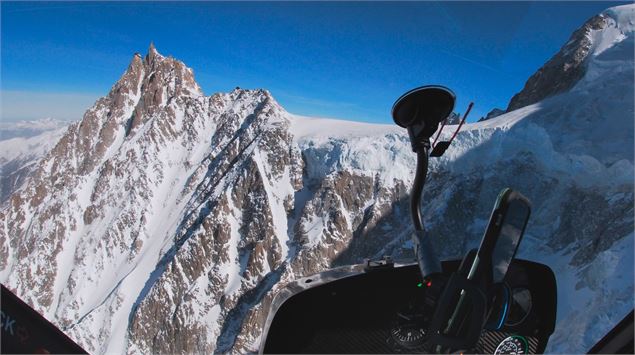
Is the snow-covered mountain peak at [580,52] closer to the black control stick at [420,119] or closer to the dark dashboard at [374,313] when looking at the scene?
the dark dashboard at [374,313]

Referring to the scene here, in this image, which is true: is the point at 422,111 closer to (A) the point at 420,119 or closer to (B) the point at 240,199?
(A) the point at 420,119

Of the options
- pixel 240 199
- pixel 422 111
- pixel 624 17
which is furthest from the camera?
pixel 240 199

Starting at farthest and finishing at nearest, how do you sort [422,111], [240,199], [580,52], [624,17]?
[240,199] → [580,52] → [624,17] → [422,111]

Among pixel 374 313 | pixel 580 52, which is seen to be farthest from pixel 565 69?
pixel 374 313

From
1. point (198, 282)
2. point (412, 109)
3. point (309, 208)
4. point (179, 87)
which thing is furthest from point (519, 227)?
point (179, 87)

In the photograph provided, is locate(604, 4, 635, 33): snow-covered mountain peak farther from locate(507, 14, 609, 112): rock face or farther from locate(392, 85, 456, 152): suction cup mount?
locate(392, 85, 456, 152): suction cup mount

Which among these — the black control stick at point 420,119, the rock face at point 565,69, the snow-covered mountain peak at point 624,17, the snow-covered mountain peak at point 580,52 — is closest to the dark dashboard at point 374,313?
the black control stick at point 420,119

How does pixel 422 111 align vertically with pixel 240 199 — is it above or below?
below
